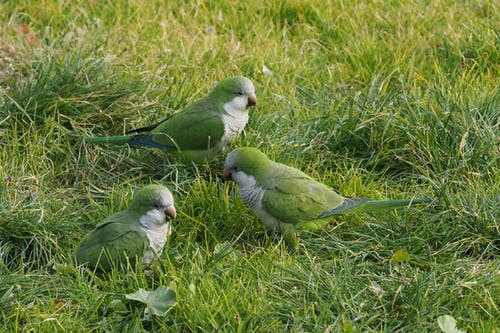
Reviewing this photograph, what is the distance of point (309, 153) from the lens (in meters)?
4.80

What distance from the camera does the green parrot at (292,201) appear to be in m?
4.10

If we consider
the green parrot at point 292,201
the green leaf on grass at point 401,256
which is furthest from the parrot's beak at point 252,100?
the green leaf on grass at point 401,256

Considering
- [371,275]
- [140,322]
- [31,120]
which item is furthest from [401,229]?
[31,120]

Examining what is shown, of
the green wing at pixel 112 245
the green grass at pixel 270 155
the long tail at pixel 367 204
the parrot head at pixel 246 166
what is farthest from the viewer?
the parrot head at pixel 246 166

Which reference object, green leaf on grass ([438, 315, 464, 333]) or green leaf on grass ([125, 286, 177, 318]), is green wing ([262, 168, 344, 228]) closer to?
green leaf on grass ([125, 286, 177, 318])

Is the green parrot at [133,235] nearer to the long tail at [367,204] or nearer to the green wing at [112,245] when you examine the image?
the green wing at [112,245]

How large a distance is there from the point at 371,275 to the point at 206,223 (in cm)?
99

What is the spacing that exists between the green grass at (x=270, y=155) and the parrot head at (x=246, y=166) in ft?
0.47

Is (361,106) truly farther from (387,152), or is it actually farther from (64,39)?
(64,39)

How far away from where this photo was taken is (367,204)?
4.13m

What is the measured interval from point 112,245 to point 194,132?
114 cm

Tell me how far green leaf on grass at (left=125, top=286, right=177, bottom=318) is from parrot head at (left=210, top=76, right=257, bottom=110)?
1.59 metres

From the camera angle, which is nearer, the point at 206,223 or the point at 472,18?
the point at 206,223

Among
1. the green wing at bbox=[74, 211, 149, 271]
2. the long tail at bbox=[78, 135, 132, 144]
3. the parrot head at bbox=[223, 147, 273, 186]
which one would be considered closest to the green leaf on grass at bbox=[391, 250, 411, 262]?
the parrot head at bbox=[223, 147, 273, 186]
